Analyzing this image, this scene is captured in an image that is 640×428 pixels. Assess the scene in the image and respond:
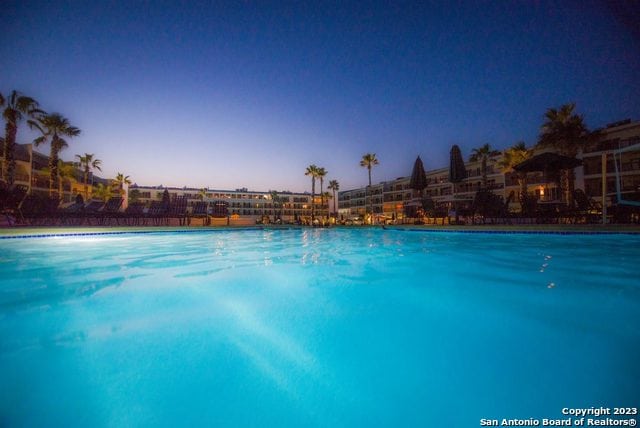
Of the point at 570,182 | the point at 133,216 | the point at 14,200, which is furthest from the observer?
the point at 133,216

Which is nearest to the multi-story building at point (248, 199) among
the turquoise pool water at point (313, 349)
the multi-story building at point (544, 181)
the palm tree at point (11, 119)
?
the multi-story building at point (544, 181)

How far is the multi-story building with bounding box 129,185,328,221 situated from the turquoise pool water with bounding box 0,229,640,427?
63777 millimetres

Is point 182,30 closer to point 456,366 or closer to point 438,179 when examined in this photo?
point 456,366

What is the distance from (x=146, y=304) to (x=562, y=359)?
5384 mm

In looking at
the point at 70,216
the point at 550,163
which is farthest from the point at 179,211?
the point at 550,163

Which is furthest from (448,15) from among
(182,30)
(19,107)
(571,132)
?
(19,107)

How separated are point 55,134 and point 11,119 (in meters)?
6.53

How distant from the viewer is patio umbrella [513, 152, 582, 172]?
16984 mm

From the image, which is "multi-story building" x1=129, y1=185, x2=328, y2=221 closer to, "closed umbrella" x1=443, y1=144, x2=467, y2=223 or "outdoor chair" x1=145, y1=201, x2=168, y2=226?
"outdoor chair" x1=145, y1=201, x2=168, y2=226

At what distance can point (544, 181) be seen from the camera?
1321 inches

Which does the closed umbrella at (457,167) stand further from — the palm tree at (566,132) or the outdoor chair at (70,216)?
the outdoor chair at (70,216)

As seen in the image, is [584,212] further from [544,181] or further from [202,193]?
[202,193]

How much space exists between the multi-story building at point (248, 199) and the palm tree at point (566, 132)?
161 ft

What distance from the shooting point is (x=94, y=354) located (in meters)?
2.85
